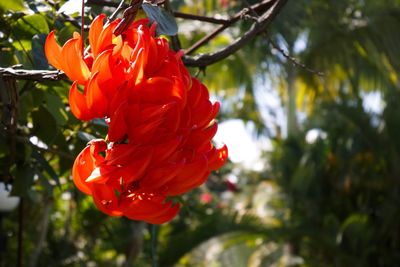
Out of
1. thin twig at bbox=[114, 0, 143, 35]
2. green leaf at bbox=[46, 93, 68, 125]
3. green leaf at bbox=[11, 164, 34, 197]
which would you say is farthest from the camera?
green leaf at bbox=[11, 164, 34, 197]

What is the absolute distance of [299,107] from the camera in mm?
9453

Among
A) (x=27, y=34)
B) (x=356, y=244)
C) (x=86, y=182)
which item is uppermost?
(x=86, y=182)

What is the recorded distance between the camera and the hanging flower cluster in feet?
2.90

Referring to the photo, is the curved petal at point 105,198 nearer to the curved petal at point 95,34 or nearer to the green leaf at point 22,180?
the curved petal at point 95,34

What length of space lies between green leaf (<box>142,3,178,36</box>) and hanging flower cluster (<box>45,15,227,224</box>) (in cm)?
7

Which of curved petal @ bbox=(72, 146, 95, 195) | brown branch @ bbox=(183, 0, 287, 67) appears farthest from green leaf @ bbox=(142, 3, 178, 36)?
brown branch @ bbox=(183, 0, 287, 67)

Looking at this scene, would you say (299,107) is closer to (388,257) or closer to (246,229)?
(388,257)

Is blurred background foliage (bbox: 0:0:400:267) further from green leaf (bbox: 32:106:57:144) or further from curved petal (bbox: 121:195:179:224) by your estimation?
curved petal (bbox: 121:195:179:224)

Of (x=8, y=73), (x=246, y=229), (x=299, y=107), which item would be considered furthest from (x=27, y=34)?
(x=299, y=107)

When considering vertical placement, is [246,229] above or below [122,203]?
below

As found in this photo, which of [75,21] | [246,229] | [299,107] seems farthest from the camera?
[299,107]

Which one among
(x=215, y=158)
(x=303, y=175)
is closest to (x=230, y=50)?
(x=215, y=158)

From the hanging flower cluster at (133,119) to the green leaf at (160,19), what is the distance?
67 millimetres

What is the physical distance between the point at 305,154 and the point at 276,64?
1.69 metres
